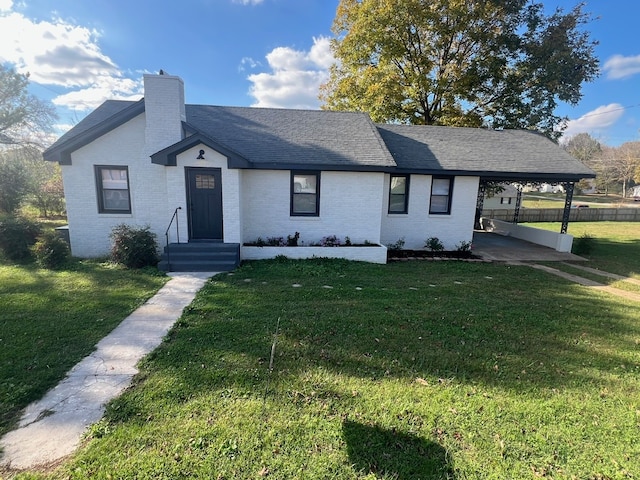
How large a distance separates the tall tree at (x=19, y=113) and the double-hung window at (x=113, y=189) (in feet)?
64.7

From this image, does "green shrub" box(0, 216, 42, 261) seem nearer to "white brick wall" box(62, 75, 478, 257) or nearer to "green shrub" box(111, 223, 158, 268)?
"white brick wall" box(62, 75, 478, 257)

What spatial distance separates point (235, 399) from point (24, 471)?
1665 millimetres

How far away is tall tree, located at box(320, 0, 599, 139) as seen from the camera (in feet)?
54.1

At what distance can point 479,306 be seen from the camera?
6391mm

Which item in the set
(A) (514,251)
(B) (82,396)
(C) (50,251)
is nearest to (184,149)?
(C) (50,251)

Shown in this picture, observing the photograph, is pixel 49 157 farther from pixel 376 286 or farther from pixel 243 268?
pixel 376 286

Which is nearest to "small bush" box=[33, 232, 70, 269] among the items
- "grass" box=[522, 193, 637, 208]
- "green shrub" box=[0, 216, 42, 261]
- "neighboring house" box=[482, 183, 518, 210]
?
"green shrub" box=[0, 216, 42, 261]

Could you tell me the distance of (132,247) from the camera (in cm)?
841

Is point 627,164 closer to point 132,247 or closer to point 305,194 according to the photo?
point 305,194

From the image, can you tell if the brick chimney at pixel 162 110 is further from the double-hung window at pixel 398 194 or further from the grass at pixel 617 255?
the grass at pixel 617 255

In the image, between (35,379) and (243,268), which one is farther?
(243,268)

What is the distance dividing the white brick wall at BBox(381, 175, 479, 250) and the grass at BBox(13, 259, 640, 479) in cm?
553

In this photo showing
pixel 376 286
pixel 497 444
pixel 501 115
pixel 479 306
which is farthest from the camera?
pixel 501 115

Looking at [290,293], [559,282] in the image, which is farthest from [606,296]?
[290,293]
